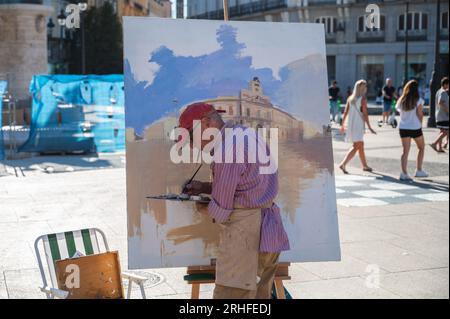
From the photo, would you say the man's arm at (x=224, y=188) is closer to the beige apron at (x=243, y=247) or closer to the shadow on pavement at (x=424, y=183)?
the beige apron at (x=243, y=247)

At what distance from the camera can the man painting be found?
3.85m

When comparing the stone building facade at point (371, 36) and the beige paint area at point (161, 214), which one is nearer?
the beige paint area at point (161, 214)

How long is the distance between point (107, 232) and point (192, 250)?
11.2 ft

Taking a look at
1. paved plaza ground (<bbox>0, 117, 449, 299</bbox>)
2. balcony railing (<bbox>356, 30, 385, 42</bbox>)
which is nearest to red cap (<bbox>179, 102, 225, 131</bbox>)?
paved plaza ground (<bbox>0, 117, 449, 299</bbox>)

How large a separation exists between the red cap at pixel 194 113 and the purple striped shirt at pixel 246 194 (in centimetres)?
21

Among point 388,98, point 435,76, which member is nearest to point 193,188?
point 388,98

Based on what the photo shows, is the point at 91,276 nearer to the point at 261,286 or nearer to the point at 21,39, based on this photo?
the point at 261,286

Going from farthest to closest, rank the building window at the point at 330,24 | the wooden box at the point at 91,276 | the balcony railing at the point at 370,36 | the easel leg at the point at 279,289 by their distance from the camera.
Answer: the balcony railing at the point at 370,36 < the building window at the point at 330,24 < the easel leg at the point at 279,289 < the wooden box at the point at 91,276

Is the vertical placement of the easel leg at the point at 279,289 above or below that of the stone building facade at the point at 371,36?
below

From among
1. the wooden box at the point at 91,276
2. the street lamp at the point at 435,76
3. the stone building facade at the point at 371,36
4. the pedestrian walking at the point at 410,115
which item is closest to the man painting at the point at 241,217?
the wooden box at the point at 91,276

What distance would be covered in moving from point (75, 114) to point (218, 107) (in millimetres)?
12245

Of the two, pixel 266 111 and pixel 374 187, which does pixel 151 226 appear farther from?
pixel 374 187

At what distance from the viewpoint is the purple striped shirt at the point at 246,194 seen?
3.83 m
